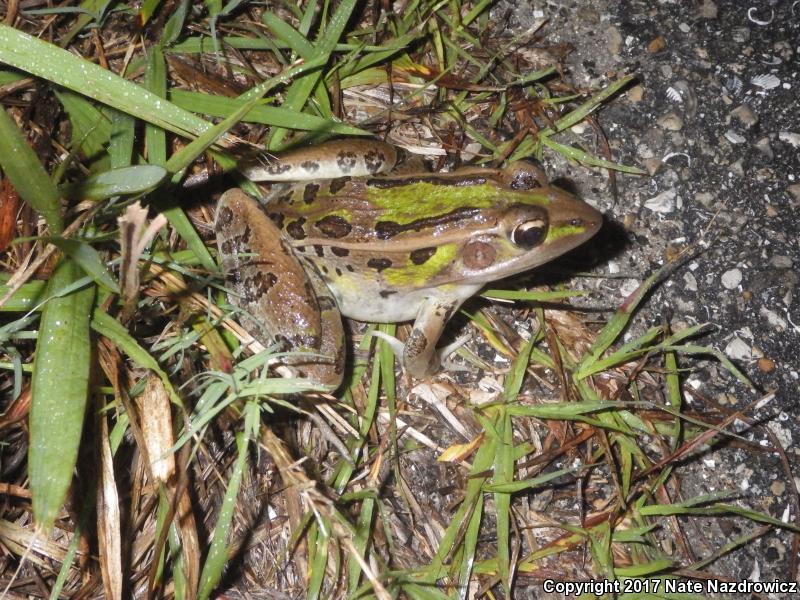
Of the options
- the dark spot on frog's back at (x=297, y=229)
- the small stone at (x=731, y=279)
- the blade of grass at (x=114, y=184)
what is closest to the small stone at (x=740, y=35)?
the small stone at (x=731, y=279)

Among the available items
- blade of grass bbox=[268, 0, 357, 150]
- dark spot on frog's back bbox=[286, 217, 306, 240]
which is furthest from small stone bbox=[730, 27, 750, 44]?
dark spot on frog's back bbox=[286, 217, 306, 240]

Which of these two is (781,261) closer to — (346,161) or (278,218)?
(346,161)

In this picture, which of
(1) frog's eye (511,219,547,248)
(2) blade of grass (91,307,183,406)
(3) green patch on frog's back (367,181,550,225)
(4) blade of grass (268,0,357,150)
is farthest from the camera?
(4) blade of grass (268,0,357,150)

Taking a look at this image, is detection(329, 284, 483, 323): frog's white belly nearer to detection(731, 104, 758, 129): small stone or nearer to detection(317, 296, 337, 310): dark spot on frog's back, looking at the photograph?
detection(317, 296, 337, 310): dark spot on frog's back

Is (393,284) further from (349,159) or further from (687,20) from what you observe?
(687,20)

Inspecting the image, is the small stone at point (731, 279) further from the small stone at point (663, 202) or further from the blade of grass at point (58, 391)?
the blade of grass at point (58, 391)
